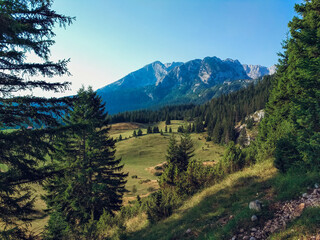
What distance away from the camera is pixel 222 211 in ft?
23.9

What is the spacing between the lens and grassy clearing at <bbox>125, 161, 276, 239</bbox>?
18.5ft

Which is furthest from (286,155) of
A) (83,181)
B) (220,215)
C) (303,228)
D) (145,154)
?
(145,154)

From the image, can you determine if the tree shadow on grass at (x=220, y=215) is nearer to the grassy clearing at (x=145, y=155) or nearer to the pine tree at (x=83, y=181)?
the pine tree at (x=83, y=181)

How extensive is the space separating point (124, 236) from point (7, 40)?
1049 centimetres

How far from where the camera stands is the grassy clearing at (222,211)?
18.5 ft

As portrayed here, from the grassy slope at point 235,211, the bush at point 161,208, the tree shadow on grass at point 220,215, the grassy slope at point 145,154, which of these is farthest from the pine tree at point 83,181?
the grassy slope at point 145,154

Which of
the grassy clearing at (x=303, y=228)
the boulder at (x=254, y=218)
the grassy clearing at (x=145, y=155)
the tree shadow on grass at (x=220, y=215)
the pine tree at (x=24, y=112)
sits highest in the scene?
the pine tree at (x=24, y=112)

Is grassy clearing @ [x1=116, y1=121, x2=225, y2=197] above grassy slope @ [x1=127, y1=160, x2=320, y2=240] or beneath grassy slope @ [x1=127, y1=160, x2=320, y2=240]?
beneath

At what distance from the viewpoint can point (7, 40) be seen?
5.79m

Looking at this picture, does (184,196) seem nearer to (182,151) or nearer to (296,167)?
(296,167)

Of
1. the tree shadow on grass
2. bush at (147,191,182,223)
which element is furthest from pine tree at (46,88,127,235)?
the tree shadow on grass

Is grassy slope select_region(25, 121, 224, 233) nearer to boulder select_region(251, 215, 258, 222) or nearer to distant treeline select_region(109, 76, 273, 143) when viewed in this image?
distant treeline select_region(109, 76, 273, 143)

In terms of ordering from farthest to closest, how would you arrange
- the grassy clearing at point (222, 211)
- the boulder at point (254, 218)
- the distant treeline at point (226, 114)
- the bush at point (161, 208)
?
the distant treeline at point (226, 114)
the bush at point (161, 208)
the grassy clearing at point (222, 211)
the boulder at point (254, 218)

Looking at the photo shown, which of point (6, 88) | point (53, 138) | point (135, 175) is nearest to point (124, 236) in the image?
point (53, 138)
